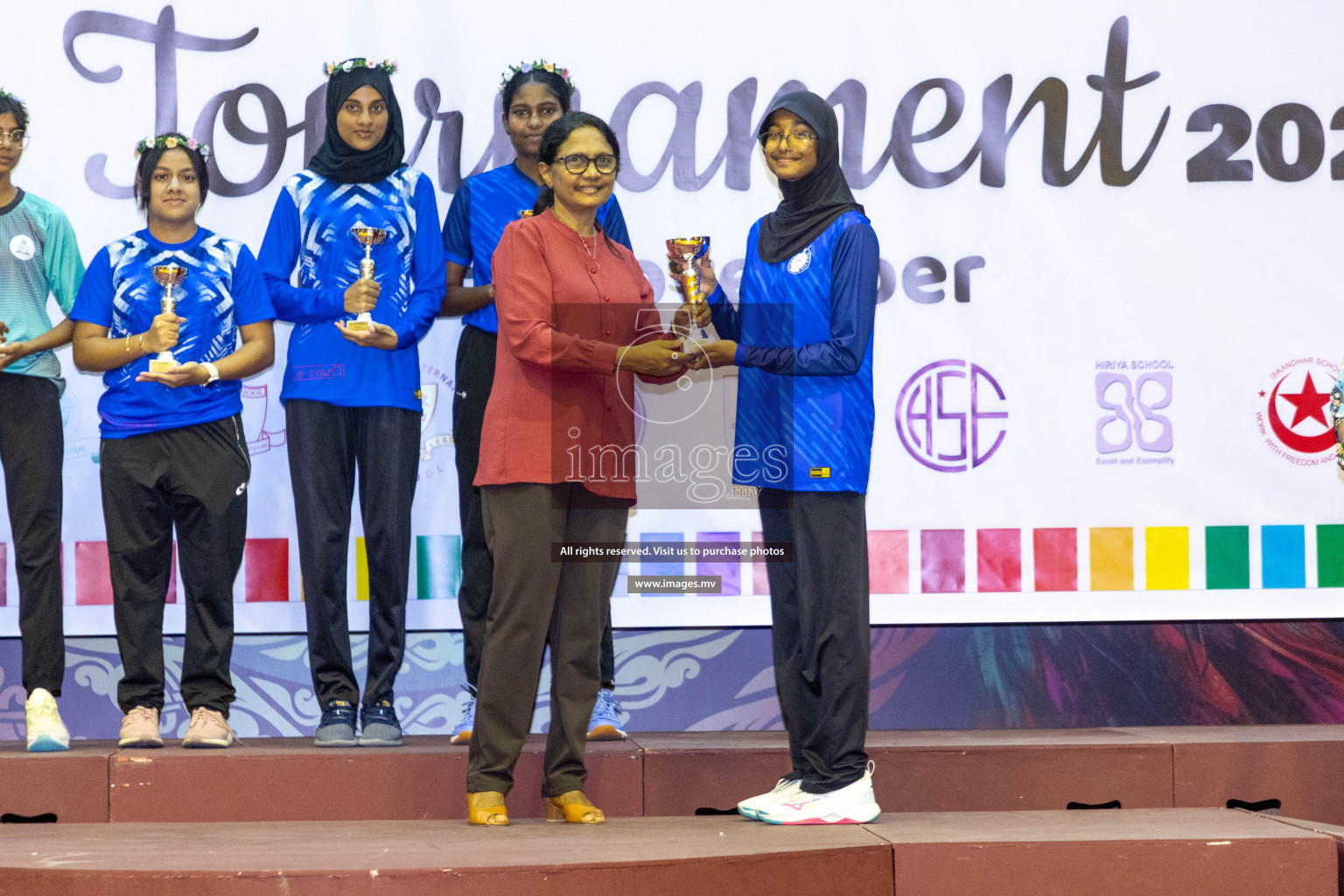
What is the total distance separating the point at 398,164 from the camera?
151 inches

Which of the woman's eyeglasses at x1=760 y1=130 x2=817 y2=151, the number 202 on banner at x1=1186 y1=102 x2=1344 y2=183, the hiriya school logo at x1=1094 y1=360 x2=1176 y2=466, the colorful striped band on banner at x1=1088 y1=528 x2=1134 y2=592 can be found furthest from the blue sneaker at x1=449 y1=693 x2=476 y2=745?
the number 202 on banner at x1=1186 y1=102 x2=1344 y2=183

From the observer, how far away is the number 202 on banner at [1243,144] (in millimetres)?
4406

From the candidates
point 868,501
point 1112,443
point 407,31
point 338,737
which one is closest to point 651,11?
point 407,31

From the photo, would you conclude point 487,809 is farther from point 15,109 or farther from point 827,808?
point 15,109

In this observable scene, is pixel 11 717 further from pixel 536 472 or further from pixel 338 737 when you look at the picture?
pixel 536 472

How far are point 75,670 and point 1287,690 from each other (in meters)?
4.07

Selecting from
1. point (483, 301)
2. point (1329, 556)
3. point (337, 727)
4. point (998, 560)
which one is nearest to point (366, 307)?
point (483, 301)

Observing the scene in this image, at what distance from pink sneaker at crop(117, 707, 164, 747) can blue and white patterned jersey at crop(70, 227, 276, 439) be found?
30.3 inches

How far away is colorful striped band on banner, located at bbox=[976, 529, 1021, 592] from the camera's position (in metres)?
4.32

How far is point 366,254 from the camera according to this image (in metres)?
3.69

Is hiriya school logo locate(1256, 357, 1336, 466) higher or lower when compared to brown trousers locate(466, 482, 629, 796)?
higher

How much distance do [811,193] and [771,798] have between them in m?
1.40

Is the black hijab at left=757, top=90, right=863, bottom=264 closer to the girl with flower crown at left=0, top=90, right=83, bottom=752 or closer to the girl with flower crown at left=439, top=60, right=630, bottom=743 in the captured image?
the girl with flower crown at left=439, top=60, right=630, bottom=743

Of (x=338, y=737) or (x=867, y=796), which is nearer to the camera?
(x=867, y=796)
